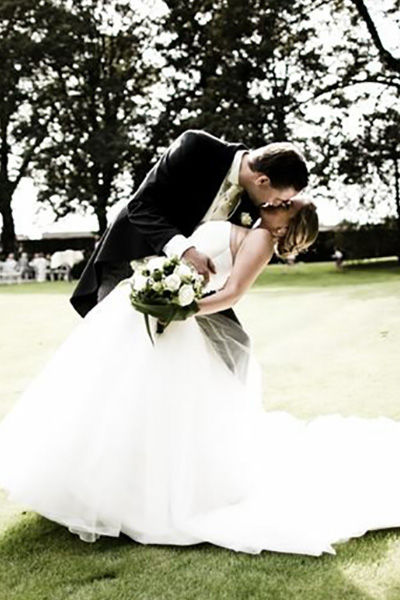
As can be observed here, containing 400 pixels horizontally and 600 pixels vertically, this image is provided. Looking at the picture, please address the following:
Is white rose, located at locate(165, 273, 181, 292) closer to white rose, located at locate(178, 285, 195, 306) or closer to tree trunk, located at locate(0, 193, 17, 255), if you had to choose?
white rose, located at locate(178, 285, 195, 306)

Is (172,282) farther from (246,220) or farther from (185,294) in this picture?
(246,220)

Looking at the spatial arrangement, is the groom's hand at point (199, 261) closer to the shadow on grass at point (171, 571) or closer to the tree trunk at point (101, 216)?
the shadow on grass at point (171, 571)

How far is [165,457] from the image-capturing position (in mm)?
3930

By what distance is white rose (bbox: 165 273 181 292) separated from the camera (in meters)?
3.86

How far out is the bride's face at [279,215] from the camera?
13.7 feet

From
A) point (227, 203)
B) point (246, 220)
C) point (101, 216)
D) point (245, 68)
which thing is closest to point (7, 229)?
point (101, 216)

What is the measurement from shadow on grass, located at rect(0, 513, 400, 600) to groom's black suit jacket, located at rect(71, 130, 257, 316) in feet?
5.59

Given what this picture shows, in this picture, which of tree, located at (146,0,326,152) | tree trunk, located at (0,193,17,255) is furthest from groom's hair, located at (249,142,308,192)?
tree trunk, located at (0,193,17,255)

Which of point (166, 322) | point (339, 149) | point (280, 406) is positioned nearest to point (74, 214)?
point (339, 149)

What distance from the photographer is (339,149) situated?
32.2m

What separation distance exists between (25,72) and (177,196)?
36.7 m

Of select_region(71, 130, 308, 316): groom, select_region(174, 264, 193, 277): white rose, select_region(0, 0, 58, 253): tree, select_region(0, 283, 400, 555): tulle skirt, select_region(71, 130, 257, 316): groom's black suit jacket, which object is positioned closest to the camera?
select_region(0, 283, 400, 555): tulle skirt

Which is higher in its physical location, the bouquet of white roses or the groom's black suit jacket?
the groom's black suit jacket

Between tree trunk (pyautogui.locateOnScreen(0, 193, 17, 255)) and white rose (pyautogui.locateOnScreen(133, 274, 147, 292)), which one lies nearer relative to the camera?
white rose (pyautogui.locateOnScreen(133, 274, 147, 292))
